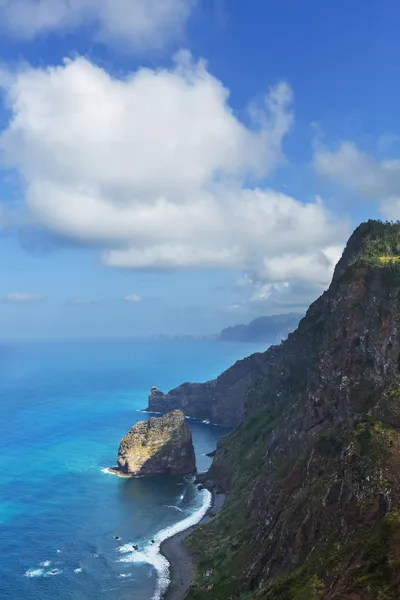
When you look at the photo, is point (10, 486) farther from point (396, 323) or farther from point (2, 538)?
point (396, 323)

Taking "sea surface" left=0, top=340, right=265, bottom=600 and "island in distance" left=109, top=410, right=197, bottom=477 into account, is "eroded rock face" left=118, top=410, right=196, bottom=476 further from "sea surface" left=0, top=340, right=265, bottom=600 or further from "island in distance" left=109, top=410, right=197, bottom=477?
"sea surface" left=0, top=340, right=265, bottom=600

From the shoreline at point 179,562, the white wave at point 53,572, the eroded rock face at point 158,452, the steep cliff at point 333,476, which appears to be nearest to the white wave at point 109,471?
the eroded rock face at point 158,452

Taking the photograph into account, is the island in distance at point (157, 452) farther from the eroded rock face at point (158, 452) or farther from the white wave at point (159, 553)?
the white wave at point (159, 553)

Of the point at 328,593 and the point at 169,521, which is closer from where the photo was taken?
the point at 328,593

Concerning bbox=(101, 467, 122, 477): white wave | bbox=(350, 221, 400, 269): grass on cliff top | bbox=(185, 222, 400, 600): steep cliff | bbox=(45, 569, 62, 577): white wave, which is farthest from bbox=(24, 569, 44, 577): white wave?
bbox=(350, 221, 400, 269): grass on cliff top

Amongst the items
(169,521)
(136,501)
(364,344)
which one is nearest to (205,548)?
(169,521)

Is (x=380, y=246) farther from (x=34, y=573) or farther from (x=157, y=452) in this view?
(x=34, y=573)

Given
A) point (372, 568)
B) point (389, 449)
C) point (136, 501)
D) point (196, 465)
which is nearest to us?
point (372, 568)
